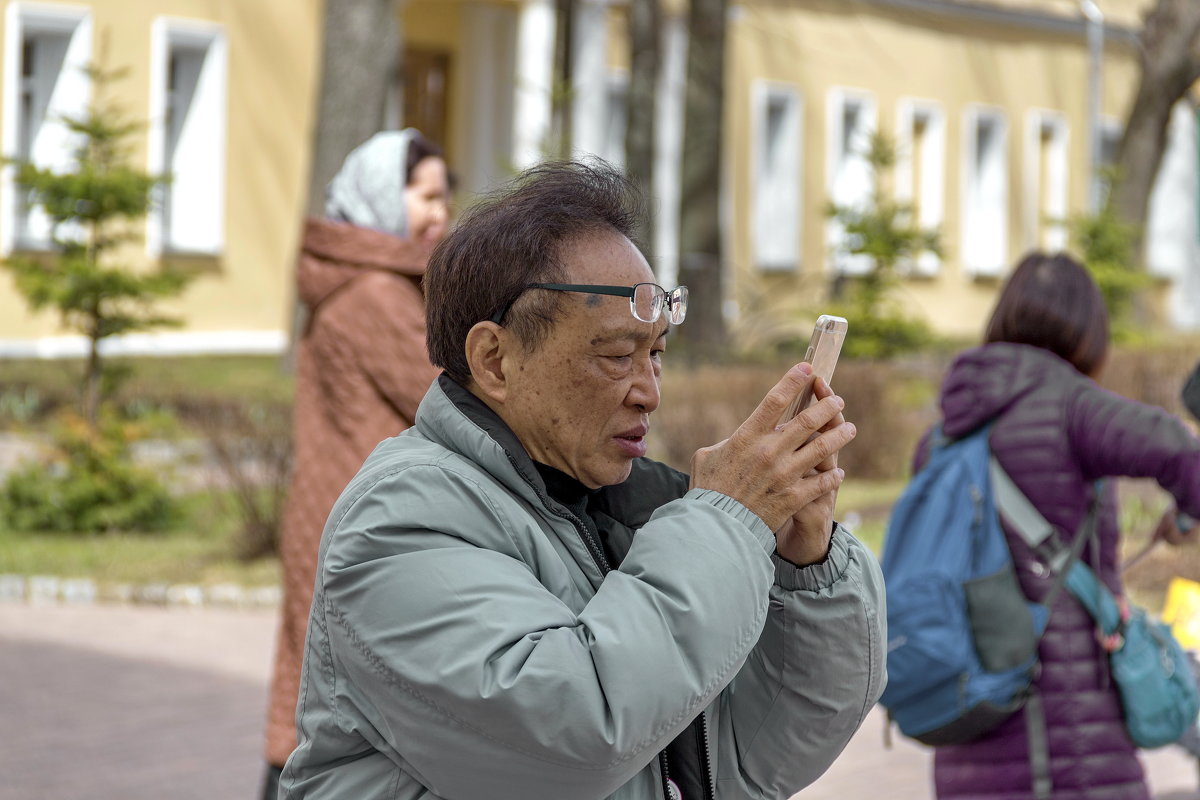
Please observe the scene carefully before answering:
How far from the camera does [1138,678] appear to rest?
157 inches

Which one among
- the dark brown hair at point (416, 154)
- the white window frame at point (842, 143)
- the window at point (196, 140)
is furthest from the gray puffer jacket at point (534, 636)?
the white window frame at point (842, 143)

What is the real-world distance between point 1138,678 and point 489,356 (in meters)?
2.35

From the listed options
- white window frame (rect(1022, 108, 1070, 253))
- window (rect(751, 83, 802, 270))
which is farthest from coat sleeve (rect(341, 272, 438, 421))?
white window frame (rect(1022, 108, 1070, 253))

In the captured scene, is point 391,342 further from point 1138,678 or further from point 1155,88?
point 1155,88

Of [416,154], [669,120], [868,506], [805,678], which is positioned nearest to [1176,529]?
[416,154]

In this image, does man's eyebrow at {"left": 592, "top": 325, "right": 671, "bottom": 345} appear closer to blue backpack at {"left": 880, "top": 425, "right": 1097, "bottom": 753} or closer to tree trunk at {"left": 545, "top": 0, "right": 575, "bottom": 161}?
blue backpack at {"left": 880, "top": 425, "right": 1097, "bottom": 753}

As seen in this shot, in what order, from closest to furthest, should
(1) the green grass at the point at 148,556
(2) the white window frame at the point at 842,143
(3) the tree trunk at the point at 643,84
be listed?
(1) the green grass at the point at 148,556 → (3) the tree trunk at the point at 643,84 → (2) the white window frame at the point at 842,143

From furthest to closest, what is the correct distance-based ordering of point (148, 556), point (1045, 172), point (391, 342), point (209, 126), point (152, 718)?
point (1045, 172) < point (209, 126) < point (148, 556) < point (152, 718) < point (391, 342)

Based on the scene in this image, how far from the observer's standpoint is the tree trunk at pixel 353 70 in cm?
1557

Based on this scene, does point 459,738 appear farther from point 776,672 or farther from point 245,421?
point 245,421

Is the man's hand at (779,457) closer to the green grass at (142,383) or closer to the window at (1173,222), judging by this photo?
the green grass at (142,383)

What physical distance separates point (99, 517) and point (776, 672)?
965 cm

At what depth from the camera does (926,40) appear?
2889 cm

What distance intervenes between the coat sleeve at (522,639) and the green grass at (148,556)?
800 cm
